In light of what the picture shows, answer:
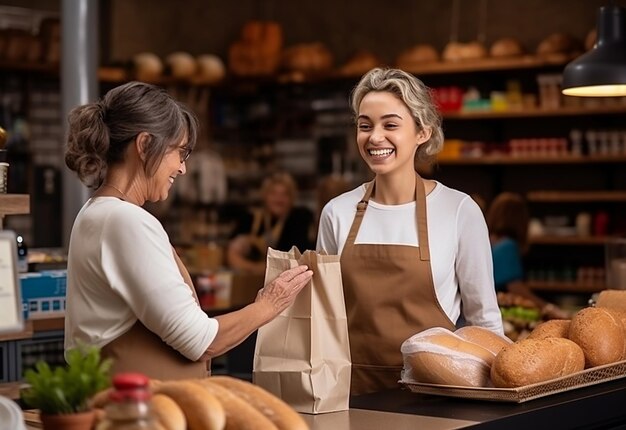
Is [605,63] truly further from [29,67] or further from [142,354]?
[29,67]

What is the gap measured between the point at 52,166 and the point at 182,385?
7470 mm

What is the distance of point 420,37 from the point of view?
33.5 ft

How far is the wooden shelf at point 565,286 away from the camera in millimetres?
8414

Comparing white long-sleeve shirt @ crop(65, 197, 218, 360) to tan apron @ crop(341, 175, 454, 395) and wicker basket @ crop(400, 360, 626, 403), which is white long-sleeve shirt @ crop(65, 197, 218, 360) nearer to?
wicker basket @ crop(400, 360, 626, 403)

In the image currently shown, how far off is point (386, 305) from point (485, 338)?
441 mm

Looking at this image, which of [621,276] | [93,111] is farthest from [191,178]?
[93,111]

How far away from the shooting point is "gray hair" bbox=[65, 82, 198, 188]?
270 cm

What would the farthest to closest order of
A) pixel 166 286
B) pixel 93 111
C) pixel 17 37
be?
1. pixel 17 37
2. pixel 93 111
3. pixel 166 286

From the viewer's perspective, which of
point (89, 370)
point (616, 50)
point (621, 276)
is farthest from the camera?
point (621, 276)

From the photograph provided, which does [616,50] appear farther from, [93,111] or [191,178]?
[191,178]

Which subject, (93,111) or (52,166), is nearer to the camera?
(93,111)

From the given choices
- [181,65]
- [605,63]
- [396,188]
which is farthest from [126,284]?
[181,65]

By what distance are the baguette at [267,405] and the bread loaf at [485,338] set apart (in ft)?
3.38

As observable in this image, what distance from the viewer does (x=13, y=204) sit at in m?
3.70
